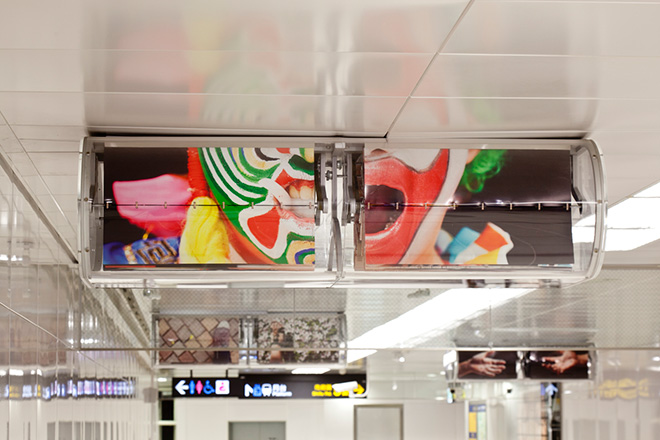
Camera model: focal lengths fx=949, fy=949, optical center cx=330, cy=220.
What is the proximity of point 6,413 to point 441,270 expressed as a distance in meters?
2.09

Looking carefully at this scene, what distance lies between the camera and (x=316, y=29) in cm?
311

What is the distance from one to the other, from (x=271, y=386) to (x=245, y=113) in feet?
29.5

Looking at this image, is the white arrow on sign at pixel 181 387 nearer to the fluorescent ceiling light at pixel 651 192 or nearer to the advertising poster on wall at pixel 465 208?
the fluorescent ceiling light at pixel 651 192

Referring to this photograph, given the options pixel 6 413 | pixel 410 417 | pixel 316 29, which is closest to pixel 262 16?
pixel 316 29

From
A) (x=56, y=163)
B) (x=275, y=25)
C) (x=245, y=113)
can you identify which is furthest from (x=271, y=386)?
(x=275, y=25)

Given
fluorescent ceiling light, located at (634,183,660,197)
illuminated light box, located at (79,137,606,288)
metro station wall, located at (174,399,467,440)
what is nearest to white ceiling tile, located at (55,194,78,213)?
illuminated light box, located at (79,137,606,288)

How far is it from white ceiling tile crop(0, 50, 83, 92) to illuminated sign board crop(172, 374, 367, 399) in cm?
893

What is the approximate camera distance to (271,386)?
1266 cm

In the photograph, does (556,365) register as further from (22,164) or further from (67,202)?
(22,164)

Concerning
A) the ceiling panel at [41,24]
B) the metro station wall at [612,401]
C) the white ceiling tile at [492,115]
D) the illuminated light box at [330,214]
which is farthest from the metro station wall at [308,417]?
the ceiling panel at [41,24]

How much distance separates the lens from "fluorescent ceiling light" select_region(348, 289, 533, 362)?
9438mm

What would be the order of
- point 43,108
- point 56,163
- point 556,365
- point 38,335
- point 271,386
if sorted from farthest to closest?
point 271,386, point 556,365, point 38,335, point 56,163, point 43,108

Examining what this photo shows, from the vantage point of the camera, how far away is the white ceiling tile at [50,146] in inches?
175

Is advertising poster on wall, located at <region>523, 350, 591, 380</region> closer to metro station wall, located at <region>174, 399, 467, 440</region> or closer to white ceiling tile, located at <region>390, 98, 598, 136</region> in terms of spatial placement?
white ceiling tile, located at <region>390, 98, 598, 136</region>
